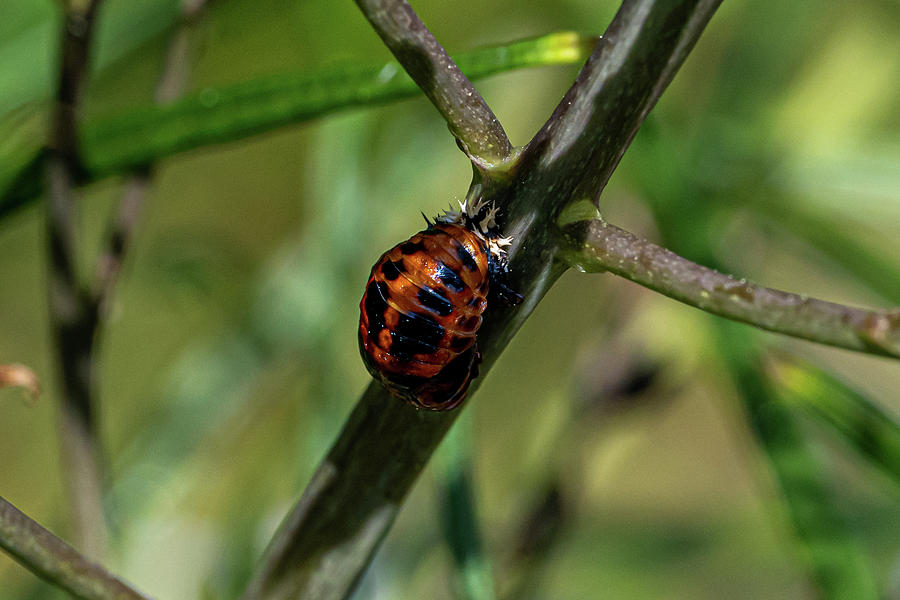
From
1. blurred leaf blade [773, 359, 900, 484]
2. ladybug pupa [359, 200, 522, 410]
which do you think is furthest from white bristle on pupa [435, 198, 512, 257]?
blurred leaf blade [773, 359, 900, 484]

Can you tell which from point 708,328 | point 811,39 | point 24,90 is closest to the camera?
point 708,328

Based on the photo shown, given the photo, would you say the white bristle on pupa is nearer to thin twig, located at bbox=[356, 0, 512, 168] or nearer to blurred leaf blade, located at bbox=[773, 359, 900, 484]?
thin twig, located at bbox=[356, 0, 512, 168]

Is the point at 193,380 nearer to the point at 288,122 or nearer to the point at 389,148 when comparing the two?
the point at 389,148

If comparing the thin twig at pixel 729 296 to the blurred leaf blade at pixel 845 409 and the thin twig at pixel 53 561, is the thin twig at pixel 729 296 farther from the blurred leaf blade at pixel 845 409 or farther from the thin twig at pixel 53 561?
the blurred leaf blade at pixel 845 409

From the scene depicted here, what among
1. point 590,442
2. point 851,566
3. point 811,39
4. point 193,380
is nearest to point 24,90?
point 193,380

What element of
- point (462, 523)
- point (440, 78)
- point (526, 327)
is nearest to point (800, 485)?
point (462, 523)

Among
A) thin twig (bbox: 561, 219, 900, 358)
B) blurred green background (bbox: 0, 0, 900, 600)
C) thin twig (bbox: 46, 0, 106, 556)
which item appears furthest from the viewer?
blurred green background (bbox: 0, 0, 900, 600)
